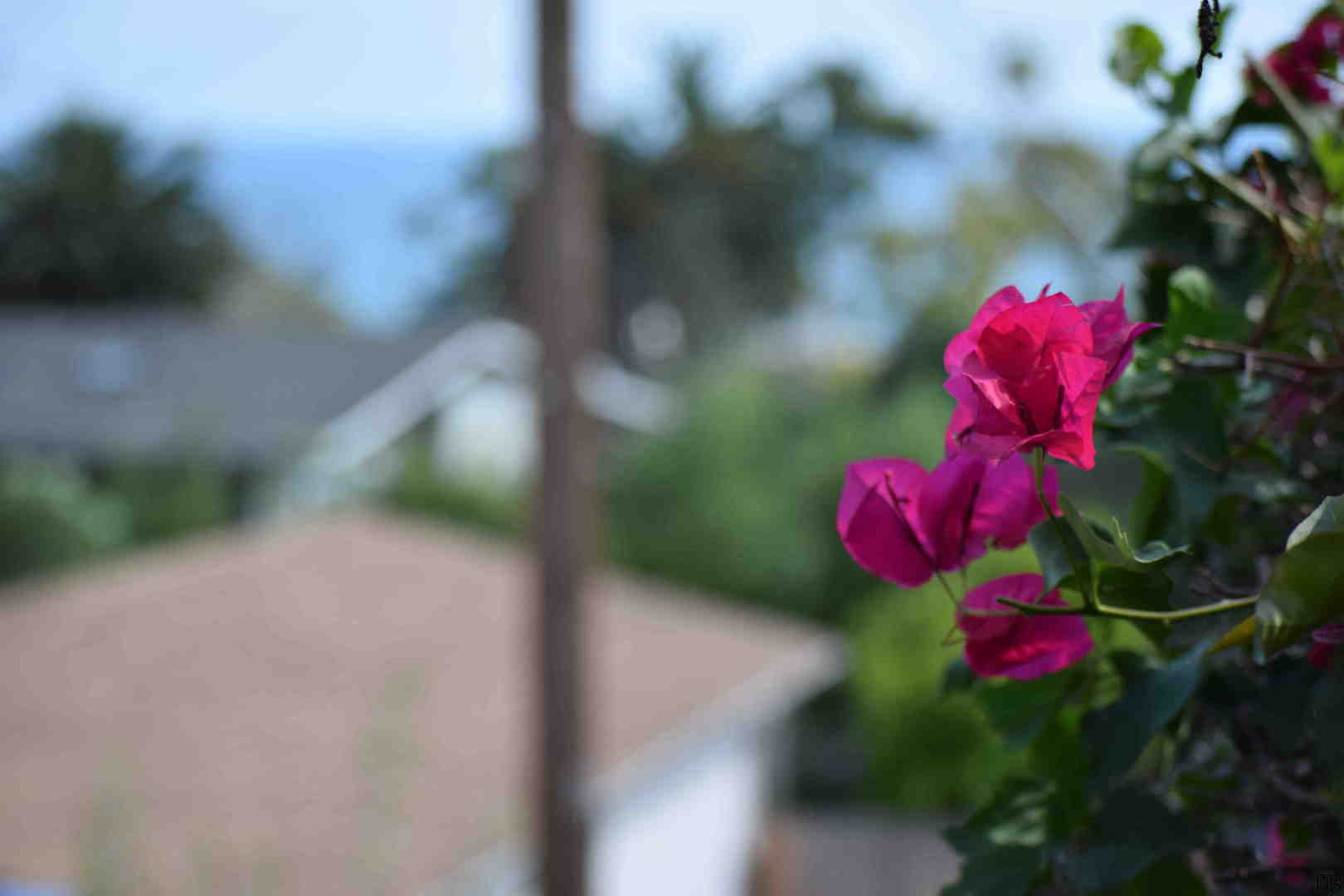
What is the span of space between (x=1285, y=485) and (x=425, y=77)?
2.80 meters

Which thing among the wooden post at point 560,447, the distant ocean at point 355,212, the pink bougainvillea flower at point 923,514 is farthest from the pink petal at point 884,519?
the distant ocean at point 355,212

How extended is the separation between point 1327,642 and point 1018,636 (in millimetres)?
50

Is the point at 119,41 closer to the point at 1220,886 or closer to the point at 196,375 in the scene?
the point at 196,375

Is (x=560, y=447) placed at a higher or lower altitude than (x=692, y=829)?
higher

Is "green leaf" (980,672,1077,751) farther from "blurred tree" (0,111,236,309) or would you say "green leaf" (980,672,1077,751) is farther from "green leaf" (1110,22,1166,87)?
"blurred tree" (0,111,236,309)

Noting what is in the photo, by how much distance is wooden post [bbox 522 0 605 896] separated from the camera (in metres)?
1.80

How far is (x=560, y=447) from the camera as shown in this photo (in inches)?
75.4

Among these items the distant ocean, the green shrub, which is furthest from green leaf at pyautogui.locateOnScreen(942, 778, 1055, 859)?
the green shrub

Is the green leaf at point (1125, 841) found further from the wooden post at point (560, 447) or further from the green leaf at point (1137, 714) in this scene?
the wooden post at point (560, 447)

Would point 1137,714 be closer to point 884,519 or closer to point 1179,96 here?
point 884,519

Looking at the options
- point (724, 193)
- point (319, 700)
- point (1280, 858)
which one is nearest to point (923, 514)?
point (1280, 858)

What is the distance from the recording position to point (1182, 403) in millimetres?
259

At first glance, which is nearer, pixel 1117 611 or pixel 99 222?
pixel 1117 611

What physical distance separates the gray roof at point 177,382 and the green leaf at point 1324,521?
8.57 feet
